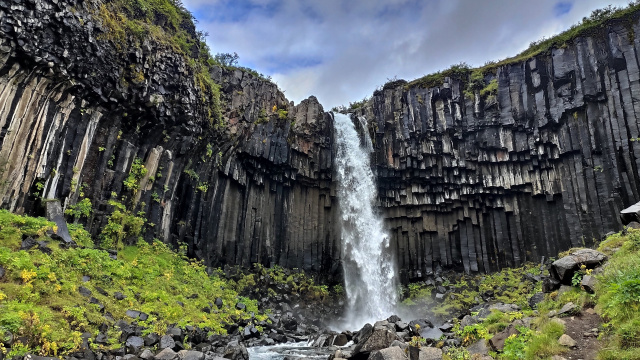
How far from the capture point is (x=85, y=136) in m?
16.7

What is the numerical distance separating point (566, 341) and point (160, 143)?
1994 cm

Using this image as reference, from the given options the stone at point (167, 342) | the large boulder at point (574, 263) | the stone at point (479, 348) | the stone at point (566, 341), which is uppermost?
the large boulder at point (574, 263)

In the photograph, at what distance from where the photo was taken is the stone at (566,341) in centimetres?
646

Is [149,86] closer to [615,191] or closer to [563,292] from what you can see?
[563,292]

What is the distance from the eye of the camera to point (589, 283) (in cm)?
843

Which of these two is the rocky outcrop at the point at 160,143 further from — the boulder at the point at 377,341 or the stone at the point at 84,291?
the boulder at the point at 377,341

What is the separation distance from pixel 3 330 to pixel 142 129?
1320 centimetres

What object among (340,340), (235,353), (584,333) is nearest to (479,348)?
(584,333)

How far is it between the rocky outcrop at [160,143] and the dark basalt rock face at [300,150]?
0.08 metres

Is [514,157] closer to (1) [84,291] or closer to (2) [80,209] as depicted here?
(1) [84,291]

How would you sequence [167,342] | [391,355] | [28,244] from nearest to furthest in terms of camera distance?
[391,355], [167,342], [28,244]

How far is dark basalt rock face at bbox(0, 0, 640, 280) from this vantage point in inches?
587

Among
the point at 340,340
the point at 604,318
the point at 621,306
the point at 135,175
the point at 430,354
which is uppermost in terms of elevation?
the point at 135,175

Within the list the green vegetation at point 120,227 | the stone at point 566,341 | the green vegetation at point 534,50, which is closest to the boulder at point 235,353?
the green vegetation at point 120,227
